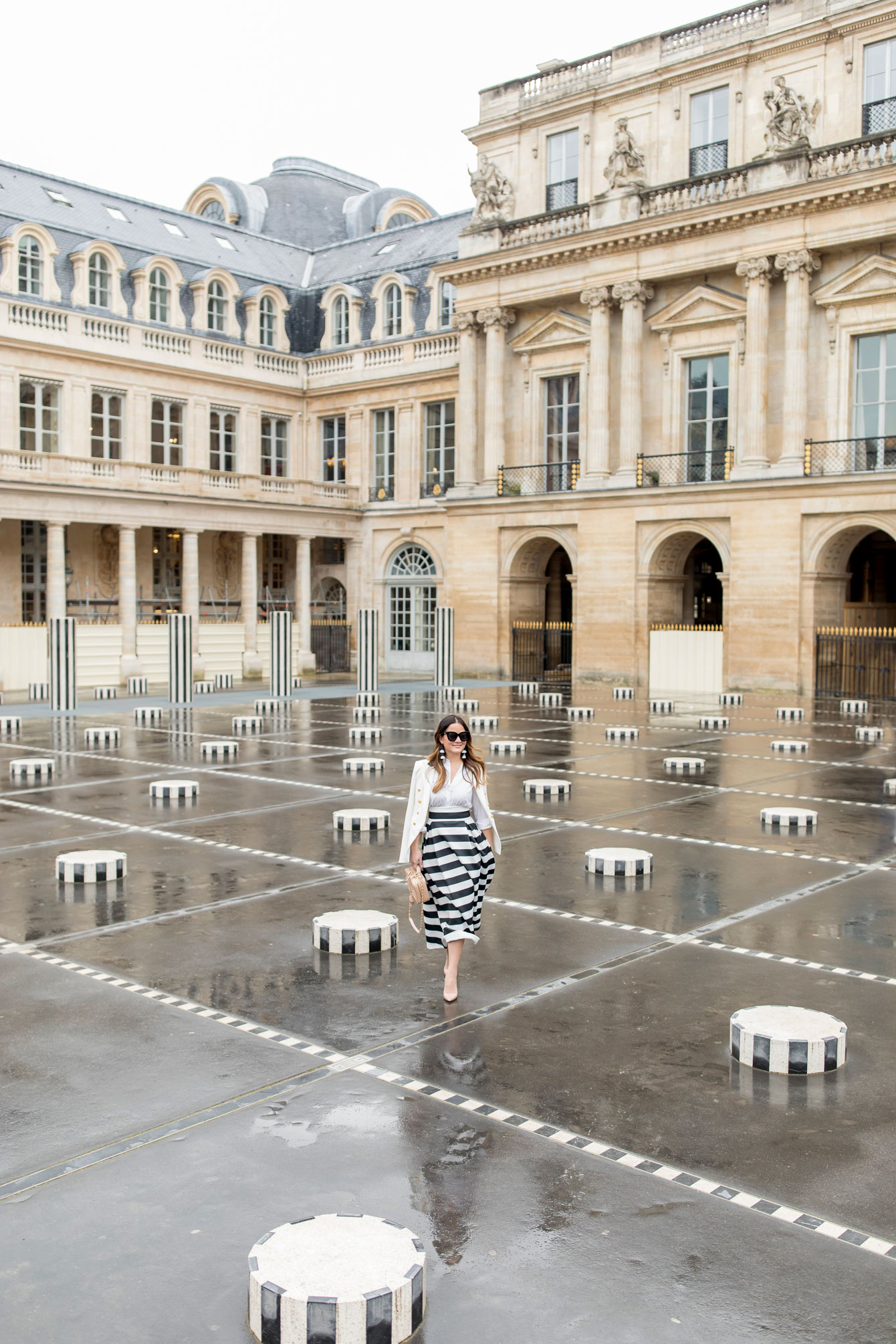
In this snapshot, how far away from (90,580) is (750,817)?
29.9 metres

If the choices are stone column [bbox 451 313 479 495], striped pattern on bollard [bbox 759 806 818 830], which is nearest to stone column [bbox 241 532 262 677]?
stone column [bbox 451 313 479 495]

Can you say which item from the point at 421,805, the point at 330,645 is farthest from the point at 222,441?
the point at 421,805

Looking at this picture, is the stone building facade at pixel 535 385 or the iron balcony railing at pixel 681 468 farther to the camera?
the iron balcony railing at pixel 681 468

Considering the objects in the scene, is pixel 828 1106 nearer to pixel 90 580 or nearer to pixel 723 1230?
pixel 723 1230

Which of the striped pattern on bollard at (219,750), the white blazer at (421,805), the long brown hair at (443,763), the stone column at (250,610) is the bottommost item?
the striped pattern on bollard at (219,750)

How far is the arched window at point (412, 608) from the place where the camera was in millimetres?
45312

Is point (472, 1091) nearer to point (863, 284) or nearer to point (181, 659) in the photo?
point (181, 659)

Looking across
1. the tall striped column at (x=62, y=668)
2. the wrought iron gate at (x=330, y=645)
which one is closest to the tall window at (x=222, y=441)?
the wrought iron gate at (x=330, y=645)

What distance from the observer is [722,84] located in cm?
3644

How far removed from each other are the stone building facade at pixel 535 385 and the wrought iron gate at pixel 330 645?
126cm

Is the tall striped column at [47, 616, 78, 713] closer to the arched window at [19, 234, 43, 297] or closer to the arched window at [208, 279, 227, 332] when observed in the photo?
the arched window at [19, 234, 43, 297]

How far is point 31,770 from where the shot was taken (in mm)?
18109

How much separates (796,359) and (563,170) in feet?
37.5

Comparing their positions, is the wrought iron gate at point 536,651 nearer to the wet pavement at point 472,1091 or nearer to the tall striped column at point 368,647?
the tall striped column at point 368,647
